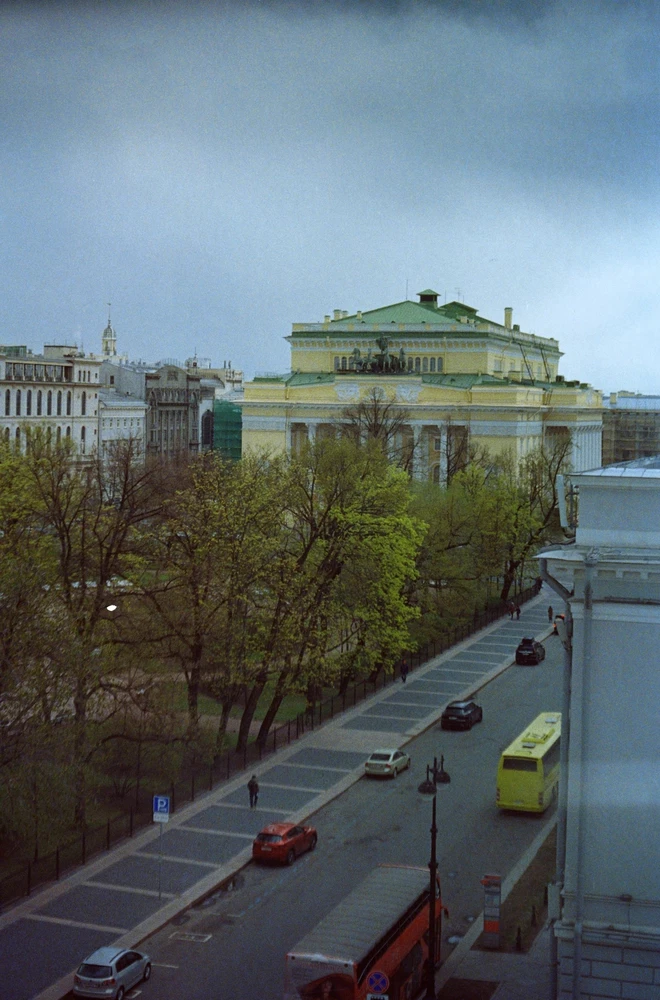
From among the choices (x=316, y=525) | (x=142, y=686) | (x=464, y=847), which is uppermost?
(x=316, y=525)

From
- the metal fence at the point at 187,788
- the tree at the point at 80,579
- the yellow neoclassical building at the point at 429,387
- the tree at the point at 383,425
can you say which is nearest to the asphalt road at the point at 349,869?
the metal fence at the point at 187,788

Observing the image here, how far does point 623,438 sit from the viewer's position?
49.5m

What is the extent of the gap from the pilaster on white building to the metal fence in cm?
483

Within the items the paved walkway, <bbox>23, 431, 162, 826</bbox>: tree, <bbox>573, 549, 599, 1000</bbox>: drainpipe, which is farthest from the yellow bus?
<bbox>573, 549, 599, 1000</bbox>: drainpipe

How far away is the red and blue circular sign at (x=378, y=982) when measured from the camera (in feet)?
27.7

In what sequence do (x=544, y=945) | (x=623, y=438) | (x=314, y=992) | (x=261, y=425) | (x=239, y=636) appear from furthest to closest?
(x=623, y=438) → (x=261, y=425) → (x=239, y=636) → (x=544, y=945) → (x=314, y=992)

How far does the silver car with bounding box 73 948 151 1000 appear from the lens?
29.0 feet

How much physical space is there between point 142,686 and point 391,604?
5.56m

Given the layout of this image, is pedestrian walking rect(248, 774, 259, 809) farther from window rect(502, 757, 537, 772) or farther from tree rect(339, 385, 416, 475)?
tree rect(339, 385, 416, 475)

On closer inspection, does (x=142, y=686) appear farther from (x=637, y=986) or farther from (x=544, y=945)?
(x=637, y=986)

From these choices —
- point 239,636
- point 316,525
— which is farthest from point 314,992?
point 316,525

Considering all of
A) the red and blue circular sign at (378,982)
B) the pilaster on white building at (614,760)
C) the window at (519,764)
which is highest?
the pilaster on white building at (614,760)

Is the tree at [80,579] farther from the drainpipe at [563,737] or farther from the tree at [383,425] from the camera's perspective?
the tree at [383,425]

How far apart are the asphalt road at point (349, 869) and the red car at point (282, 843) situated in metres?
0.10
